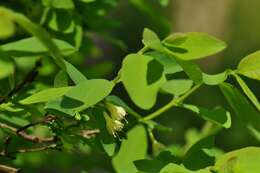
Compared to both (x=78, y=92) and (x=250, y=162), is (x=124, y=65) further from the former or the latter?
(x=250, y=162)

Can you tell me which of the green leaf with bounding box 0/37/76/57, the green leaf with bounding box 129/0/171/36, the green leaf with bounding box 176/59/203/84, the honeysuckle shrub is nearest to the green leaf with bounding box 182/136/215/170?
the honeysuckle shrub

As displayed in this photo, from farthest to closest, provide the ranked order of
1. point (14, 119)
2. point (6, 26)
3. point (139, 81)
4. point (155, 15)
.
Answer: point (155, 15)
point (14, 119)
point (139, 81)
point (6, 26)

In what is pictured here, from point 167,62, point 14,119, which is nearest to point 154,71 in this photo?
point 167,62

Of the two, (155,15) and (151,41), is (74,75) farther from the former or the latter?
(155,15)

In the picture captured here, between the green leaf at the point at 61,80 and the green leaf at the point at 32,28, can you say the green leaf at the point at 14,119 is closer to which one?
the green leaf at the point at 61,80

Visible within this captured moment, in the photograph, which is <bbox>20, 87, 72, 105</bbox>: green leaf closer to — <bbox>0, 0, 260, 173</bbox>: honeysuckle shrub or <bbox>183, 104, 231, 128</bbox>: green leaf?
<bbox>0, 0, 260, 173</bbox>: honeysuckle shrub

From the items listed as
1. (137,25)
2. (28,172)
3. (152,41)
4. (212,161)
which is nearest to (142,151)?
(212,161)

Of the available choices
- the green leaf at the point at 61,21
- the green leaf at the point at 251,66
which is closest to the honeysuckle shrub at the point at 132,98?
the green leaf at the point at 251,66
